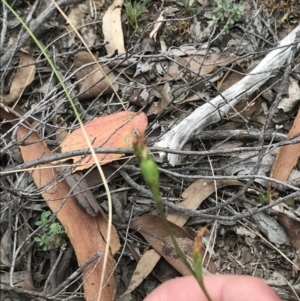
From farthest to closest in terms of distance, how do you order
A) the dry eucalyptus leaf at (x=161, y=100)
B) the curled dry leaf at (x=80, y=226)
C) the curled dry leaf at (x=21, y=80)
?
the curled dry leaf at (x=21, y=80)
the dry eucalyptus leaf at (x=161, y=100)
the curled dry leaf at (x=80, y=226)

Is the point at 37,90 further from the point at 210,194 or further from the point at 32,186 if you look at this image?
the point at 210,194

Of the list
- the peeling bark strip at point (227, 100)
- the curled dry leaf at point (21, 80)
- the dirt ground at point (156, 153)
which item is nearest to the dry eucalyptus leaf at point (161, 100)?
the dirt ground at point (156, 153)

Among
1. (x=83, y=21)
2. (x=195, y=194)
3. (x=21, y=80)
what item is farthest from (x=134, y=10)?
(x=195, y=194)

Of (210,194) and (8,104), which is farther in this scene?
(8,104)

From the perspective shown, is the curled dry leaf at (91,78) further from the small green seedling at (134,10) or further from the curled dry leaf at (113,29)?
the small green seedling at (134,10)

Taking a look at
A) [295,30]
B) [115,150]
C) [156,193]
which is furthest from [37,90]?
[156,193]

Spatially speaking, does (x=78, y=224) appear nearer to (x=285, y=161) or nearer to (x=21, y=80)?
(x=21, y=80)

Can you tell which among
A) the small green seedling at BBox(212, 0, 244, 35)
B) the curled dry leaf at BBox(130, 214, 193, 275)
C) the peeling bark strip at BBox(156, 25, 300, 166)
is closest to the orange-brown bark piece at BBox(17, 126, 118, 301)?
the curled dry leaf at BBox(130, 214, 193, 275)
